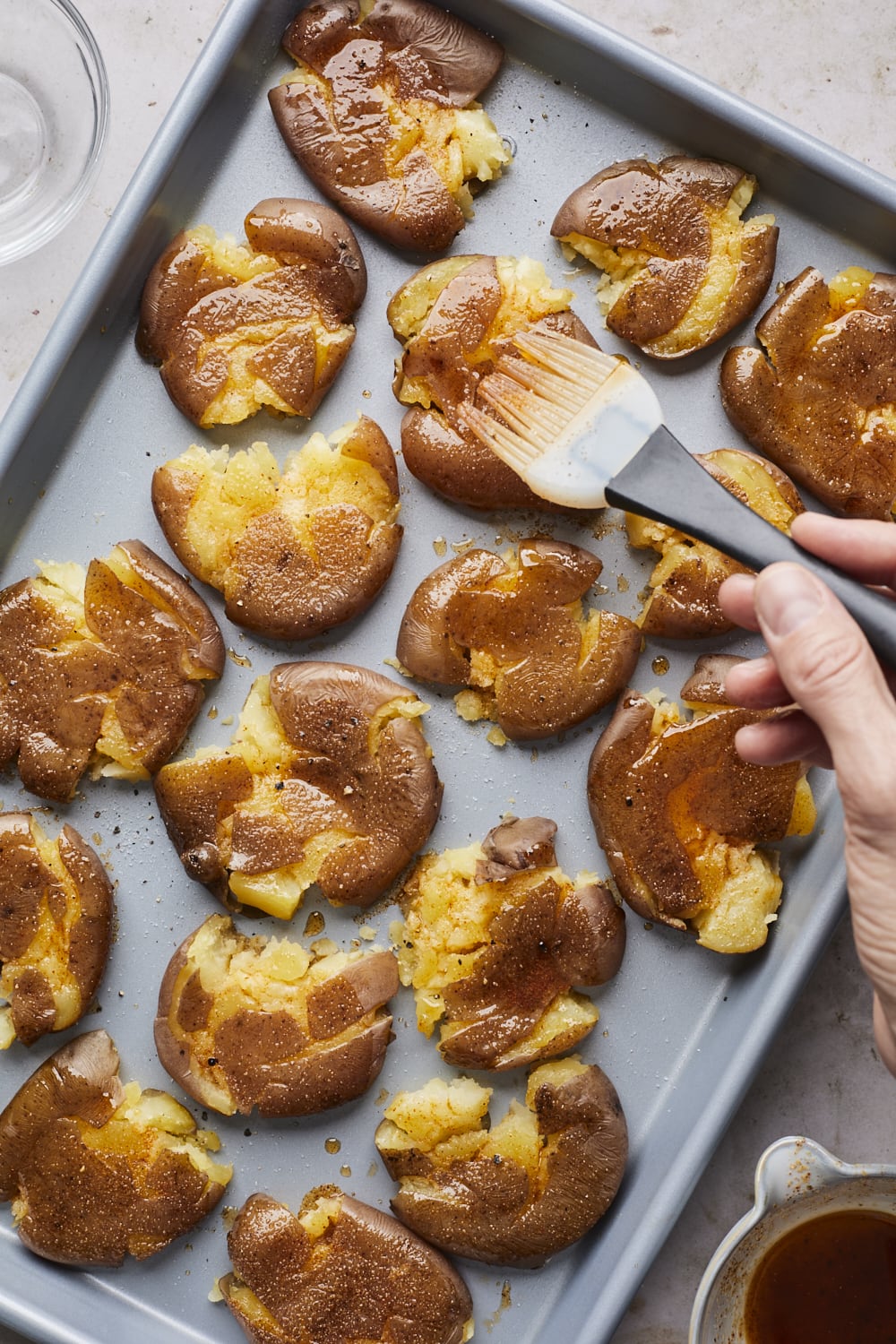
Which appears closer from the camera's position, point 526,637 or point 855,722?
point 855,722

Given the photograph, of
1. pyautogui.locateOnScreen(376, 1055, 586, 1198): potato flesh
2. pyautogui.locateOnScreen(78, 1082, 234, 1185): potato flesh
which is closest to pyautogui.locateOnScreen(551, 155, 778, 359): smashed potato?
pyautogui.locateOnScreen(376, 1055, 586, 1198): potato flesh

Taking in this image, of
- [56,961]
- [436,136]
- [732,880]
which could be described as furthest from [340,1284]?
[436,136]

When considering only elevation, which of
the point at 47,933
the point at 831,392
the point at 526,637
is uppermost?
the point at 831,392

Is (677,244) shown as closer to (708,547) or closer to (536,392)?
(536,392)

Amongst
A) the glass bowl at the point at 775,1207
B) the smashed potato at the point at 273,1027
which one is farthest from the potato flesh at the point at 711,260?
the glass bowl at the point at 775,1207

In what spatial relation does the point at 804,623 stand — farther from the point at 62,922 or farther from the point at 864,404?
the point at 62,922

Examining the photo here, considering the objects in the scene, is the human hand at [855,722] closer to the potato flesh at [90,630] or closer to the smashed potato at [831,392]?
the smashed potato at [831,392]

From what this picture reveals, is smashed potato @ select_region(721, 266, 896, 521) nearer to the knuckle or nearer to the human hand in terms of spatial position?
the human hand

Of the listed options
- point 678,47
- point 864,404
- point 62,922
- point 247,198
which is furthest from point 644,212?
point 62,922
